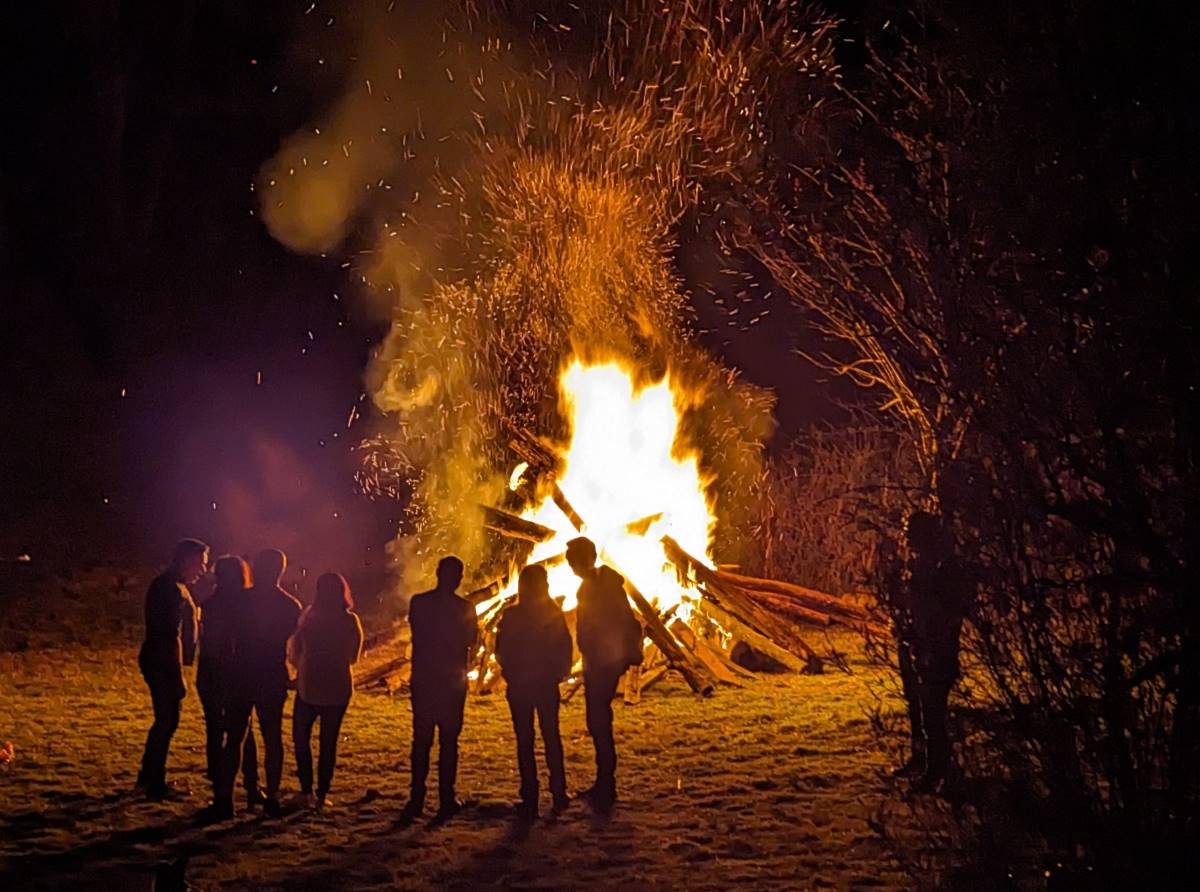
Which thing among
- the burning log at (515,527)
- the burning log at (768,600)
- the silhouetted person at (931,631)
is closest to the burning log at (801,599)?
the burning log at (768,600)

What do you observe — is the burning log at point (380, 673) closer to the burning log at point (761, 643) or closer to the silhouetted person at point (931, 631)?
the burning log at point (761, 643)

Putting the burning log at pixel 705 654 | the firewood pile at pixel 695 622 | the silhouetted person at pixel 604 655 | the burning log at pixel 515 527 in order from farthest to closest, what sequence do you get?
the burning log at pixel 515 527 → the burning log at pixel 705 654 → the firewood pile at pixel 695 622 → the silhouetted person at pixel 604 655

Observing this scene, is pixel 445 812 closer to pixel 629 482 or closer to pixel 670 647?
pixel 670 647

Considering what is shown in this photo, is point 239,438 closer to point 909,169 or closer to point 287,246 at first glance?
point 287,246

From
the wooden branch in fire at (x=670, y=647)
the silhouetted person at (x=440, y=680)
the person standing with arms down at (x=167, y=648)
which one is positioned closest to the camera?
the silhouetted person at (x=440, y=680)

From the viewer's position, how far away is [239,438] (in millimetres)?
29078

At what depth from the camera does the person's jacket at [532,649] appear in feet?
30.0

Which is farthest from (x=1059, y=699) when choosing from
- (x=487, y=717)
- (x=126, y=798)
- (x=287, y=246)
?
(x=287, y=246)

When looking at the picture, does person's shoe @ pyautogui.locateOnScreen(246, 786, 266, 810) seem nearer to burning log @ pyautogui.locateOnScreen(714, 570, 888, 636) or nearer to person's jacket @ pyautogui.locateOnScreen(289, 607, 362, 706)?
person's jacket @ pyautogui.locateOnScreen(289, 607, 362, 706)

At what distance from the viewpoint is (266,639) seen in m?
9.06

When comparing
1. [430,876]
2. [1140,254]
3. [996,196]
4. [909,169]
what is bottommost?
[430,876]

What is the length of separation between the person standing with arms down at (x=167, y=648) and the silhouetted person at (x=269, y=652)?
720 millimetres

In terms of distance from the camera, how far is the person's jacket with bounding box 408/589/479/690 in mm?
9117

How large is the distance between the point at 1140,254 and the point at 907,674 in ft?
12.0
